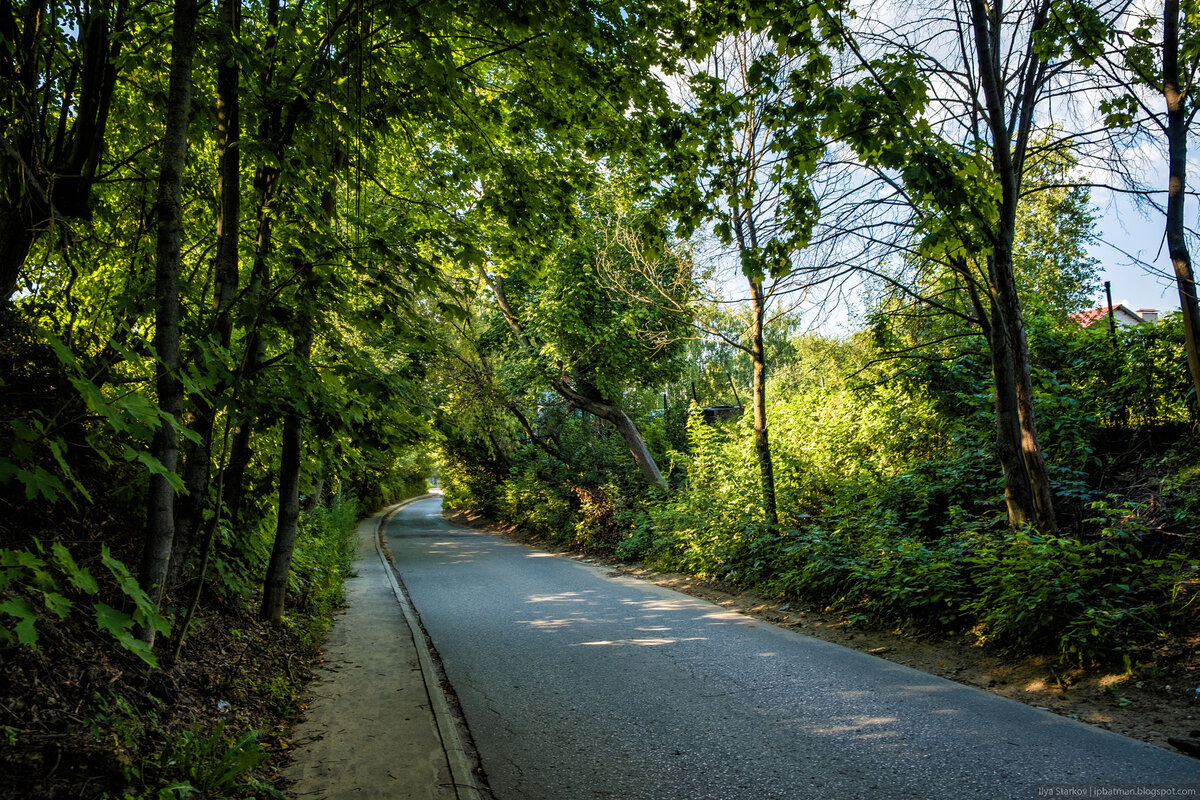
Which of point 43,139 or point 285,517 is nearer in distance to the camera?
point 43,139

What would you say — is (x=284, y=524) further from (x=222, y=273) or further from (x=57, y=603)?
(x=57, y=603)

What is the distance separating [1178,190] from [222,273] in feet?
29.4

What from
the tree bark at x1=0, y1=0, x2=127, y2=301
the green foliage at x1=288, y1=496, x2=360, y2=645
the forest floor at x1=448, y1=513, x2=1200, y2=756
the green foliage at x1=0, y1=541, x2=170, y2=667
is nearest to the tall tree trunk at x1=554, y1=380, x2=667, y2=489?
the green foliage at x1=288, y1=496, x2=360, y2=645

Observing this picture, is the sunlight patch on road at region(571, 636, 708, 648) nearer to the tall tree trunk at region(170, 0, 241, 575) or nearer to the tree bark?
the tall tree trunk at region(170, 0, 241, 575)

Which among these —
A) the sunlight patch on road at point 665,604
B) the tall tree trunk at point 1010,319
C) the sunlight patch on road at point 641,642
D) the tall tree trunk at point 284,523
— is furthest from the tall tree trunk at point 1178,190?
the tall tree trunk at point 284,523

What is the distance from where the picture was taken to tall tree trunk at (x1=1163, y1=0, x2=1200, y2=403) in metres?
5.79

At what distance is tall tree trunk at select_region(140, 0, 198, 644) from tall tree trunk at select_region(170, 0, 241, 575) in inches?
22.4

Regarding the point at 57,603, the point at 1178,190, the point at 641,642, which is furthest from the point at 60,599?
the point at 1178,190

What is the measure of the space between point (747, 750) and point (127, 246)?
20.5ft

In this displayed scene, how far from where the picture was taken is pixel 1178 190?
5941 millimetres

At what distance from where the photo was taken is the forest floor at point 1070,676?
4.18 m

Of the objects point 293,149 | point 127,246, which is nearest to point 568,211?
point 293,149

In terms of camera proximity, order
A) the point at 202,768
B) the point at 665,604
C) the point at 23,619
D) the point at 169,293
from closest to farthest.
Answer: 1. the point at 23,619
2. the point at 202,768
3. the point at 169,293
4. the point at 665,604

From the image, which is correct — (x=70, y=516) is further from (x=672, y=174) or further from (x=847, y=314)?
(x=847, y=314)
